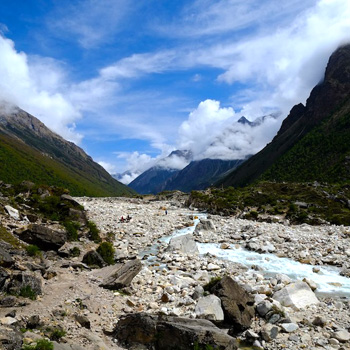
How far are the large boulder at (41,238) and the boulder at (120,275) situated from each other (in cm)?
544

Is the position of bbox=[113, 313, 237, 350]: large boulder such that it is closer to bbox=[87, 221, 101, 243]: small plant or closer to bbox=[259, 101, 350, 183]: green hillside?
bbox=[87, 221, 101, 243]: small plant

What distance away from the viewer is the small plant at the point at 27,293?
1254cm

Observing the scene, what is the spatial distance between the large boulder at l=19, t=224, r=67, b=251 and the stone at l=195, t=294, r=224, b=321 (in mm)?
12603

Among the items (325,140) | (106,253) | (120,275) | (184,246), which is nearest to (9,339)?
(120,275)

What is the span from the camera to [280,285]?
1683 centimetres

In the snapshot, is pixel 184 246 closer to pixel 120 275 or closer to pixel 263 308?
pixel 120 275

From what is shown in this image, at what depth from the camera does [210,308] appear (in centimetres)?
1329

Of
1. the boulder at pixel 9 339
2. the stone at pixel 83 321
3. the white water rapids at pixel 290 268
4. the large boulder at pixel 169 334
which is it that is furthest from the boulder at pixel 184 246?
the boulder at pixel 9 339

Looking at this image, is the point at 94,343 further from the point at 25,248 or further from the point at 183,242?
the point at 183,242

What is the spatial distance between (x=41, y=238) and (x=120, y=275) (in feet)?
25.5

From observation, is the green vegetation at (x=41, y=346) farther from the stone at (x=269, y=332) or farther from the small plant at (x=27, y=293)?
the stone at (x=269, y=332)

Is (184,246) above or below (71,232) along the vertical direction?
below

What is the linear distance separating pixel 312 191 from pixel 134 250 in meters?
54.8

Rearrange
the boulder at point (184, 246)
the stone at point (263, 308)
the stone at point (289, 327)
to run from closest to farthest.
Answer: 1. the stone at point (289, 327)
2. the stone at point (263, 308)
3. the boulder at point (184, 246)
